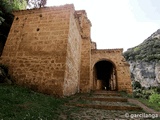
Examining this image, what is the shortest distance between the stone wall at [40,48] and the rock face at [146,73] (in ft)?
136

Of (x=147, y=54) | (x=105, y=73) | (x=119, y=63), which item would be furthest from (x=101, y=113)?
(x=147, y=54)

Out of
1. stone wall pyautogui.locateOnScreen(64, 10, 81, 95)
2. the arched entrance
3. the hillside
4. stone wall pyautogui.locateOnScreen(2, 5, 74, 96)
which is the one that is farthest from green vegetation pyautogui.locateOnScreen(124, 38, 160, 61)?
stone wall pyautogui.locateOnScreen(2, 5, 74, 96)

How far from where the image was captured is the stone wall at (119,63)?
46.3ft

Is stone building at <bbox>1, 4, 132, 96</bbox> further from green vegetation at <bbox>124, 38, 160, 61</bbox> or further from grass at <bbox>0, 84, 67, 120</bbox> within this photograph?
green vegetation at <bbox>124, 38, 160, 61</bbox>

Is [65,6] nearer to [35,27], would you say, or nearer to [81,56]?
[35,27]

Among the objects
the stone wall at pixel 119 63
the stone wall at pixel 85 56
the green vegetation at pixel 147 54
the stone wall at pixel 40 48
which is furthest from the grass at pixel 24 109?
the green vegetation at pixel 147 54

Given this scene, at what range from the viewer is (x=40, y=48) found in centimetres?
703

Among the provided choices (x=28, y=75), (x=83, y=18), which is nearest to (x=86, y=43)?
(x=83, y=18)

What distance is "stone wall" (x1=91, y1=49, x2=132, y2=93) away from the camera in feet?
46.3

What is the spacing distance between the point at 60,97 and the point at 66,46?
2.71m

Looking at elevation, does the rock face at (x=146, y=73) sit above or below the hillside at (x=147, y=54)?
below

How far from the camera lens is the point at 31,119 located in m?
2.58

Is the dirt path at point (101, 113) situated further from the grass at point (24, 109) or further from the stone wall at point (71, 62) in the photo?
the stone wall at point (71, 62)

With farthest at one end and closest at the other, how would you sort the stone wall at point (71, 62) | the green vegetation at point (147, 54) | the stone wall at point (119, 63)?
the green vegetation at point (147, 54) → the stone wall at point (119, 63) → the stone wall at point (71, 62)
